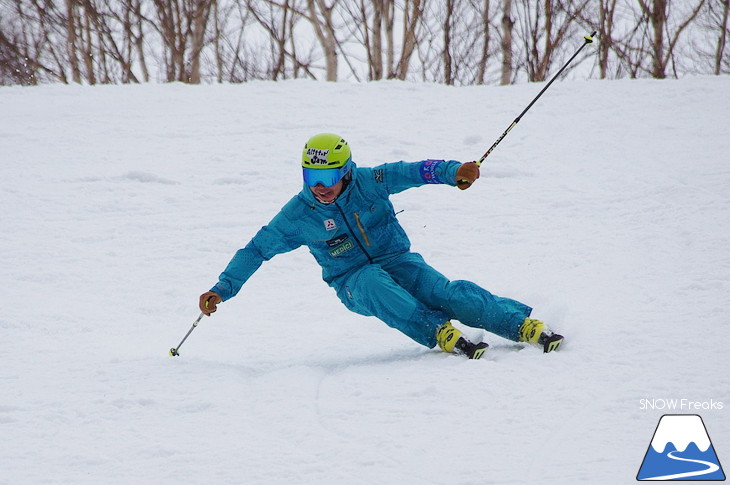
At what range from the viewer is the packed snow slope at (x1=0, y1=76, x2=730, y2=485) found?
2.81m

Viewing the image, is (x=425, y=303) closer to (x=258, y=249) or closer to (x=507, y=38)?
(x=258, y=249)

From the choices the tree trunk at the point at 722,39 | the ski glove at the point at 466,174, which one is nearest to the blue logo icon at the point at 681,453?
the ski glove at the point at 466,174

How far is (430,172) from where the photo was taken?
3.97 meters

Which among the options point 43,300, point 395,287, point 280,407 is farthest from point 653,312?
point 43,300

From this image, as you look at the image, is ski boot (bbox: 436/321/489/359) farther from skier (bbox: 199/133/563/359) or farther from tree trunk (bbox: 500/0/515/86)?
tree trunk (bbox: 500/0/515/86)

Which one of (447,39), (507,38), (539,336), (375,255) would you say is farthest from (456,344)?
(447,39)

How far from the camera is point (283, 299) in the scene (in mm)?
5754

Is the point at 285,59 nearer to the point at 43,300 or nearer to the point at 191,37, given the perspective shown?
the point at 191,37

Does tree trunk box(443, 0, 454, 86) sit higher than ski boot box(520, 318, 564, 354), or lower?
higher

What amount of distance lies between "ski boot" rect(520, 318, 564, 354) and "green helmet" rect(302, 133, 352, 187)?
1276 mm

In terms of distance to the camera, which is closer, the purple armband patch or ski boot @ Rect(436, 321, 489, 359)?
ski boot @ Rect(436, 321, 489, 359)

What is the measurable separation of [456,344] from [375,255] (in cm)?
76

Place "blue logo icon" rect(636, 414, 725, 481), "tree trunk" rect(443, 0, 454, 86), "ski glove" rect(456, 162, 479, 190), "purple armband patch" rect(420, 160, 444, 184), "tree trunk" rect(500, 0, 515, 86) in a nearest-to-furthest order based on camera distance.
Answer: "blue logo icon" rect(636, 414, 725, 481), "ski glove" rect(456, 162, 479, 190), "purple armband patch" rect(420, 160, 444, 184), "tree trunk" rect(500, 0, 515, 86), "tree trunk" rect(443, 0, 454, 86)

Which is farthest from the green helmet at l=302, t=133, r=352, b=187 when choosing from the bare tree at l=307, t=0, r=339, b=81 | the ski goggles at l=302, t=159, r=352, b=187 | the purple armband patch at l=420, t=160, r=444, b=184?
the bare tree at l=307, t=0, r=339, b=81
